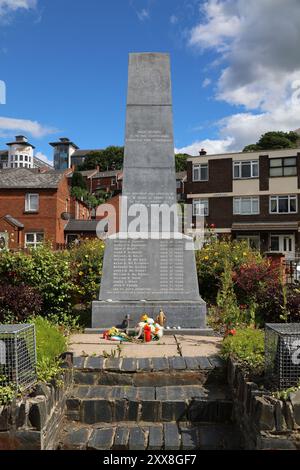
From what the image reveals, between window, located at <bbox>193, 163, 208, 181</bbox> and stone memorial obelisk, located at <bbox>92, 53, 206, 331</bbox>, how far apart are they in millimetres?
27677

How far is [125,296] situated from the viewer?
25.4 feet

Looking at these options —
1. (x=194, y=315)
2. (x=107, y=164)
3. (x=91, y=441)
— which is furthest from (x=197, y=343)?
(x=107, y=164)

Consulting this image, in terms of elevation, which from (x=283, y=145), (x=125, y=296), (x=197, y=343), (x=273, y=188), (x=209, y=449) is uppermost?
(x=283, y=145)

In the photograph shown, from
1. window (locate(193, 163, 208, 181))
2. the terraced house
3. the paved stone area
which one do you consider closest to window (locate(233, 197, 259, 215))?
the terraced house

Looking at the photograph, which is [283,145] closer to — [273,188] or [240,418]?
[273,188]

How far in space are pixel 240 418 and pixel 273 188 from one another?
3175 cm

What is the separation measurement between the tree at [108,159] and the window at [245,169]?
61.4 metres

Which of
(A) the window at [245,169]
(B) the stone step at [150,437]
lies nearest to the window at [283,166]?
(A) the window at [245,169]

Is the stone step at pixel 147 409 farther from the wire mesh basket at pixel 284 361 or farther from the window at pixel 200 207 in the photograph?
the window at pixel 200 207

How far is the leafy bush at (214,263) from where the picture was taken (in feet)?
33.0

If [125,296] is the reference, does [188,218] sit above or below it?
above

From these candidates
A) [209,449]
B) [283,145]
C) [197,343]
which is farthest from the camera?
[283,145]

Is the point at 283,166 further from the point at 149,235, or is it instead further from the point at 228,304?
the point at 149,235

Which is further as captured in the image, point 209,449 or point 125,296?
point 125,296
